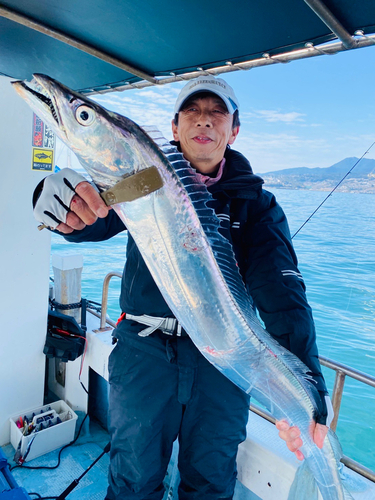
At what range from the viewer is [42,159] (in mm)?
2512

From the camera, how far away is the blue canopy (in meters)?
1.47

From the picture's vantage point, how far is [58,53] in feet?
7.39

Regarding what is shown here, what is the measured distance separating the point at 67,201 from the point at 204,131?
31.6 inches

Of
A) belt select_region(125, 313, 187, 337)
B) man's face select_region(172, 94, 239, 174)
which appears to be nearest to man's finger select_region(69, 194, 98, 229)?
belt select_region(125, 313, 187, 337)

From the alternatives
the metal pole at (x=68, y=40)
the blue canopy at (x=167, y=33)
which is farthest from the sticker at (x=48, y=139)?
the metal pole at (x=68, y=40)

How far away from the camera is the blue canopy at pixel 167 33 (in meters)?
1.47

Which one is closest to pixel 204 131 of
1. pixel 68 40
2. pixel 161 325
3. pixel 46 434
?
pixel 161 325

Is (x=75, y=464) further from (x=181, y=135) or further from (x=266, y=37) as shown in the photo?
(x=266, y=37)

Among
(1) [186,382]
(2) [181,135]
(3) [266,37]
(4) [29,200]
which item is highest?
(3) [266,37]

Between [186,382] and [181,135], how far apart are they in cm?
119

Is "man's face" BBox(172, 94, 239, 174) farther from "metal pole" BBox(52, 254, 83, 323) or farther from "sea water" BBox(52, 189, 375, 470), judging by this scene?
"sea water" BBox(52, 189, 375, 470)

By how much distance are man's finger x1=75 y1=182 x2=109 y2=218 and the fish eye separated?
213 millimetres

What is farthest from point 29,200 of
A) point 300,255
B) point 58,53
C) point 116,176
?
point 300,255

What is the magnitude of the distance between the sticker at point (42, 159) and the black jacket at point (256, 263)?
120 cm
